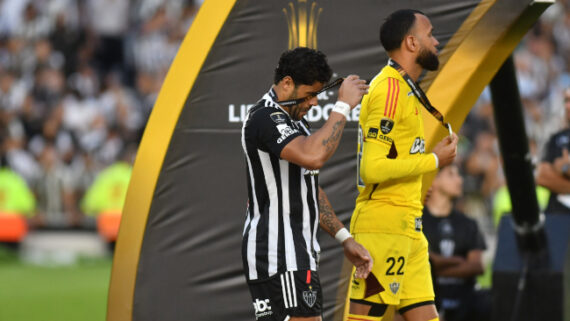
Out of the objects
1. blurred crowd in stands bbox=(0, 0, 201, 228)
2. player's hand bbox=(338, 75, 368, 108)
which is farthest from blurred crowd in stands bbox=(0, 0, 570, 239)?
player's hand bbox=(338, 75, 368, 108)

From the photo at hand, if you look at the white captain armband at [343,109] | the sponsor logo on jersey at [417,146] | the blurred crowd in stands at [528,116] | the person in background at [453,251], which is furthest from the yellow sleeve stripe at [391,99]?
the blurred crowd in stands at [528,116]

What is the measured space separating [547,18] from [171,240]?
1647cm

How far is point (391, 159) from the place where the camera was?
5.33 meters

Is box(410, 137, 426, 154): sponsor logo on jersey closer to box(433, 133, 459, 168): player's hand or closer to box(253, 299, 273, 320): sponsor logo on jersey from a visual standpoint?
box(433, 133, 459, 168): player's hand

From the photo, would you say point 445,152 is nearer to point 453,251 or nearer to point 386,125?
point 386,125

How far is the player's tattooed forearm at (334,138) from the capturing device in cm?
496

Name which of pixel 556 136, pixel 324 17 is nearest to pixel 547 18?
pixel 556 136

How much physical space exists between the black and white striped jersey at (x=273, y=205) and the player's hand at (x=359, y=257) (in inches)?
10.4

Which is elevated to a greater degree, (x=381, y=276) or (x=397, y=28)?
(x=397, y=28)

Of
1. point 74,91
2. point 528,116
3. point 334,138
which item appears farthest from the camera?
point 74,91

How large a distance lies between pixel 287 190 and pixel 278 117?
371mm

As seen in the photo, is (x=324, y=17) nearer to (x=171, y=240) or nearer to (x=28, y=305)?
(x=171, y=240)

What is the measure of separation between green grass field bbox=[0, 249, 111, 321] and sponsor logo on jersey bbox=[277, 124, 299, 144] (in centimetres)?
600

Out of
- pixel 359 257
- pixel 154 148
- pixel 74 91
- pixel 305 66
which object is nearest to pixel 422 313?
pixel 359 257
